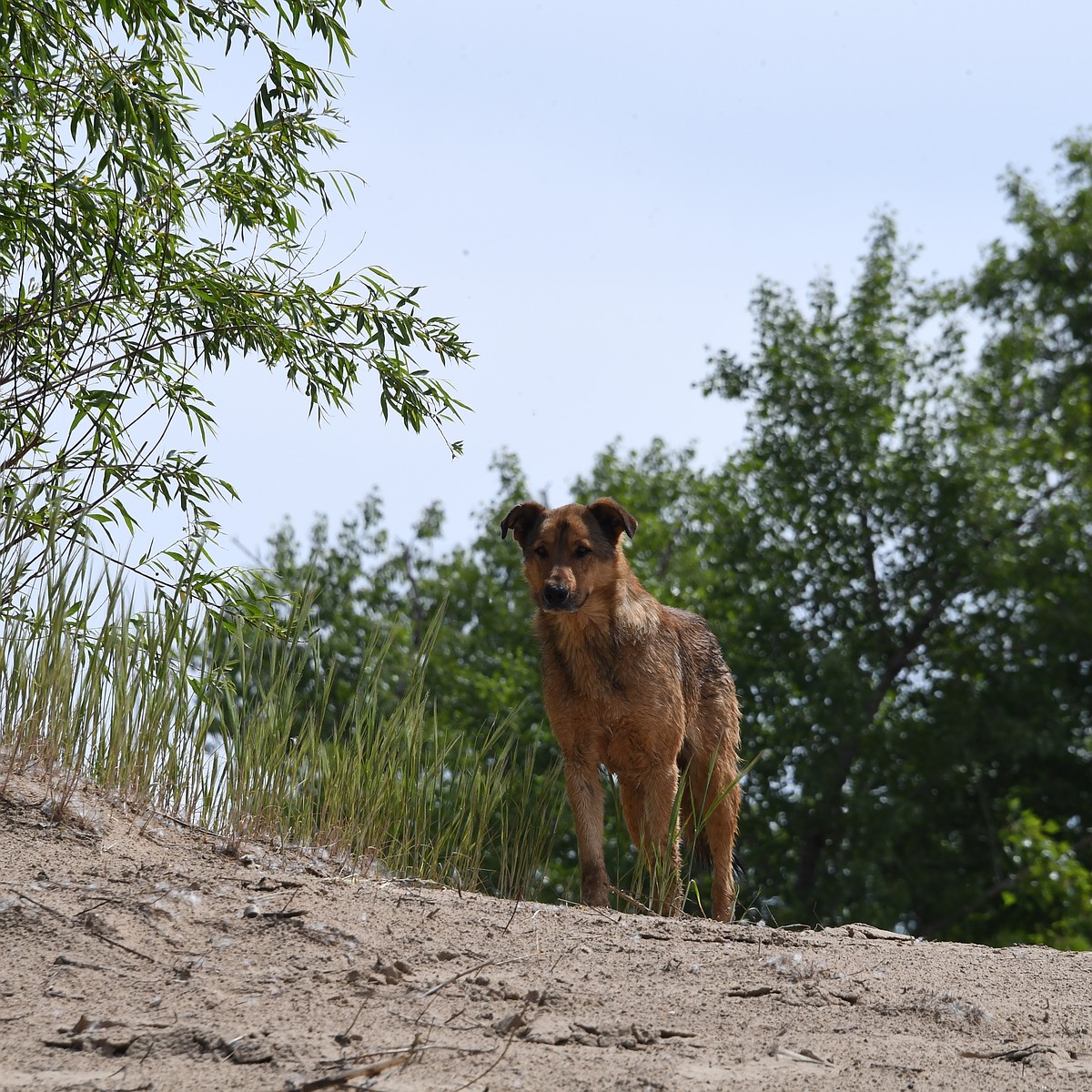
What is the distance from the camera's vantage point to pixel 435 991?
4551 millimetres

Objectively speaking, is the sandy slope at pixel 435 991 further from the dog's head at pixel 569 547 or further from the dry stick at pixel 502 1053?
the dog's head at pixel 569 547

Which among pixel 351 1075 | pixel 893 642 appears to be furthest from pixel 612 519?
pixel 893 642

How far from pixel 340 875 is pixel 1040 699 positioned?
675 inches

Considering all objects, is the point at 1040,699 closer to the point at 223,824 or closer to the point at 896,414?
the point at 896,414

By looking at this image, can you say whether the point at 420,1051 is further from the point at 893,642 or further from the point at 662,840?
the point at 893,642

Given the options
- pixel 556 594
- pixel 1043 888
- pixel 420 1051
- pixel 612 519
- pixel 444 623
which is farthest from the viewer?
pixel 444 623

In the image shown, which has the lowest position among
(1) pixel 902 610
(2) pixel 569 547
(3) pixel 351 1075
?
(3) pixel 351 1075

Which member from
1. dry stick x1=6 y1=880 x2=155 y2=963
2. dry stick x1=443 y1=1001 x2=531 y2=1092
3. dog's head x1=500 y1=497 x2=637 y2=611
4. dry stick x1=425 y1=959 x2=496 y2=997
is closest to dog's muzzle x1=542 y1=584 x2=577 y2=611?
dog's head x1=500 y1=497 x2=637 y2=611

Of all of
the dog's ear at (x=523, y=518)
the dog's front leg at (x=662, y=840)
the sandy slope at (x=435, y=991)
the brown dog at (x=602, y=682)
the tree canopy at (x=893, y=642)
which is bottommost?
the sandy slope at (x=435, y=991)

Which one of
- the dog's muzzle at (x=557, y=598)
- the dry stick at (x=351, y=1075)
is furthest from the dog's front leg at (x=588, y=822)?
the dry stick at (x=351, y=1075)

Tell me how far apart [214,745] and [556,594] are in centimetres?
203

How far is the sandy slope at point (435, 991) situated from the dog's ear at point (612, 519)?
7.81 ft

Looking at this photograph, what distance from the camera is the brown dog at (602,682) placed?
22.3ft

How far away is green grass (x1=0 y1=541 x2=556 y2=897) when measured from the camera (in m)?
6.32
